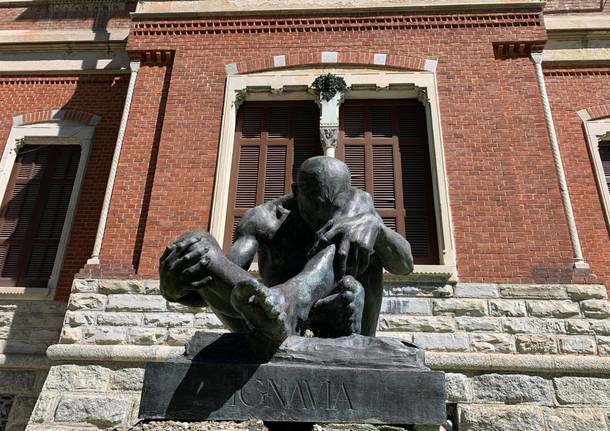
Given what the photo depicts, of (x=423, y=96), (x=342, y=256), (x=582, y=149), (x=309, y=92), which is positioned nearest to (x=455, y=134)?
(x=423, y=96)

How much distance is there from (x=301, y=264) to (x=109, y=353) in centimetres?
455

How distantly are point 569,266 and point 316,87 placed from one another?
4.56 metres

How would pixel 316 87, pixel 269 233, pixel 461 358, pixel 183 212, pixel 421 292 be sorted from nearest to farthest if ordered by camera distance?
1. pixel 269 233
2. pixel 461 358
3. pixel 421 292
4. pixel 183 212
5. pixel 316 87

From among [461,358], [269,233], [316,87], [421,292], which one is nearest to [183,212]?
[316,87]

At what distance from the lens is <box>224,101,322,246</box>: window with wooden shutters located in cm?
798

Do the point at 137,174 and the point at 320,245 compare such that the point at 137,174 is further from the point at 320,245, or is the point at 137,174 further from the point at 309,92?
the point at 320,245

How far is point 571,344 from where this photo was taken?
6.26 meters

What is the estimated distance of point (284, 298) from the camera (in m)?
Answer: 2.27

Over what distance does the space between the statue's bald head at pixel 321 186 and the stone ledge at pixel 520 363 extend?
3.94 meters

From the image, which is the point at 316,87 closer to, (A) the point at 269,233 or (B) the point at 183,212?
(B) the point at 183,212

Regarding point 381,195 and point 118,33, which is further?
point 118,33

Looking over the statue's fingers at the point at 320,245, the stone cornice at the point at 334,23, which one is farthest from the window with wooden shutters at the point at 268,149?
the statue's fingers at the point at 320,245

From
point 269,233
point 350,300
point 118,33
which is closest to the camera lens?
point 350,300

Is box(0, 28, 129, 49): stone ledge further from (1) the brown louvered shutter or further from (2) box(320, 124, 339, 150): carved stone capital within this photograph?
(1) the brown louvered shutter
